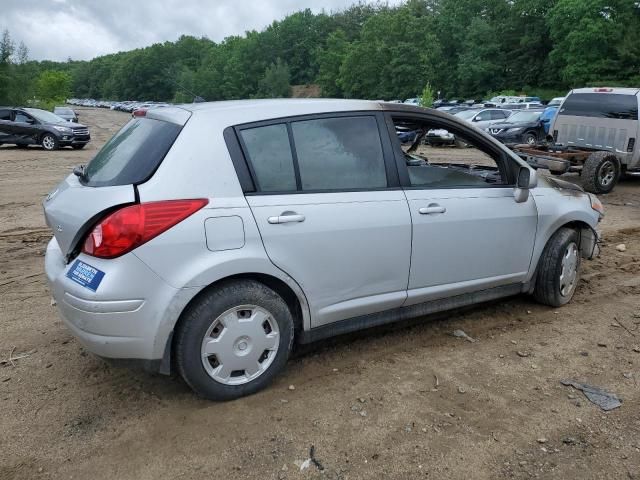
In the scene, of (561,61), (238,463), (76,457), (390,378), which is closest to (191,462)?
(238,463)

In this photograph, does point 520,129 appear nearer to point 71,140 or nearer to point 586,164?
point 586,164

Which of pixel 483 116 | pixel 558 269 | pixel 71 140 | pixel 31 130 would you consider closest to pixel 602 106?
pixel 558 269

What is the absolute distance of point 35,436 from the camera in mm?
2910

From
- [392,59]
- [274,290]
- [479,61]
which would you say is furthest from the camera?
[392,59]

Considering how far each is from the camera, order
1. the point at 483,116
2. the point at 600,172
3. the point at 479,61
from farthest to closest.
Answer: the point at 479,61
the point at 483,116
the point at 600,172

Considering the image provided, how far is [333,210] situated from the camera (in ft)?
10.9

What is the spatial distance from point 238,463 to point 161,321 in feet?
2.66

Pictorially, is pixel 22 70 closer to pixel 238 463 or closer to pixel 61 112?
pixel 61 112

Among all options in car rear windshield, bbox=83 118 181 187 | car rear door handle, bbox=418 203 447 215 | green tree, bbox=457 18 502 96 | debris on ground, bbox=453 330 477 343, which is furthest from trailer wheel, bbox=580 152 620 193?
green tree, bbox=457 18 502 96

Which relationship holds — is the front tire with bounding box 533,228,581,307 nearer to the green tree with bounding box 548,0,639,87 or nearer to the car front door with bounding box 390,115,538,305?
the car front door with bounding box 390,115,538,305

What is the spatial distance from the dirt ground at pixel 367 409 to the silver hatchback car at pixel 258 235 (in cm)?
29

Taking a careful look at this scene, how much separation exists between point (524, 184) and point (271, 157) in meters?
1.96

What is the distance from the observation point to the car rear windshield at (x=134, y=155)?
2.99m

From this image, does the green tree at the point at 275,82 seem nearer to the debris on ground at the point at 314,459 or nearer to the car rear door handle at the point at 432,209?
the car rear door handle at the point at 432,209
